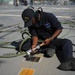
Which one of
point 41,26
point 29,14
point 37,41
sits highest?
point 29,14

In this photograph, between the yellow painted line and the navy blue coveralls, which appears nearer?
the yellow painted line

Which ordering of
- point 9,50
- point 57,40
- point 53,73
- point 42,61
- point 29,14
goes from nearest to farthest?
1. point 53,73
2. point 29,14
3. point 42,61
4. point 57,40
5. point 9,50

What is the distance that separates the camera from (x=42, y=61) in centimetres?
489

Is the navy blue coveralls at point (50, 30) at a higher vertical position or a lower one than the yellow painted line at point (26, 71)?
higher

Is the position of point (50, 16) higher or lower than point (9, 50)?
higher

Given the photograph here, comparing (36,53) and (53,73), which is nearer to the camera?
(53,73)

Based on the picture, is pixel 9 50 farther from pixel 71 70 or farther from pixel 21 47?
pixel 71 70

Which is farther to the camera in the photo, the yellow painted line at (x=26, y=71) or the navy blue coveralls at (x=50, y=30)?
the navy blue coveralls at (x=50, y=30)

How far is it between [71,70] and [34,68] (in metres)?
0.69

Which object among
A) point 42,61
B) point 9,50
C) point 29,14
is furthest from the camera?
point 9,50

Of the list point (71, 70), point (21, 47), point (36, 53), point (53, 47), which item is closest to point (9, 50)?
point (21, 47)

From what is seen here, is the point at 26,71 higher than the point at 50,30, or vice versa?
the point at 50,30

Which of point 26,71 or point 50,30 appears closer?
point 26,71

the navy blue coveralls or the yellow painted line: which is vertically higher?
the navy blue coveralls
